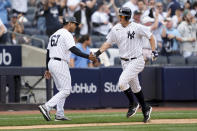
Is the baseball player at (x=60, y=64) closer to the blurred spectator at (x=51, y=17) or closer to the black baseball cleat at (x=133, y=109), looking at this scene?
the black baseball cleat at (x=133, y=109)

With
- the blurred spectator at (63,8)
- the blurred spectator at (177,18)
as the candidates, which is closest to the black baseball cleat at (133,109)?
the blurred spectator at (63,8)

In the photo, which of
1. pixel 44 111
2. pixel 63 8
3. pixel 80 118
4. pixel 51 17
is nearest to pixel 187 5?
pixel 63 8

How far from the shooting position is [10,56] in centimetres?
1647

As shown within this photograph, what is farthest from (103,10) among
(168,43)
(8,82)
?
(8,82)

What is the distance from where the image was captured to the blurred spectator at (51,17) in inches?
692

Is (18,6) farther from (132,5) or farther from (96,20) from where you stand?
(132,5)

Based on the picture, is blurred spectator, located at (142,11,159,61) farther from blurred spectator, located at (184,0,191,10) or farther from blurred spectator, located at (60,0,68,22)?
blurred spectator, located at (60,0,68,22)

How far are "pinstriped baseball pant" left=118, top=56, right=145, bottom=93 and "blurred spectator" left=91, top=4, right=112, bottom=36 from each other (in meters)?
7.30

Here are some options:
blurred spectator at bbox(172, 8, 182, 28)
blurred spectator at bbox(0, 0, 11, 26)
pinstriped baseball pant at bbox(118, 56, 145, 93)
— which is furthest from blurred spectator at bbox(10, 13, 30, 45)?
pinstriped baseball pant at bbox(118, 56, 145, 93)

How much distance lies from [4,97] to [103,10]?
5402 millimetres

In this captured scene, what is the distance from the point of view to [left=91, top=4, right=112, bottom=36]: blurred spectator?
61.4 feet

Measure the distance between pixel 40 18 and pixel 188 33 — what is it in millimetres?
4407

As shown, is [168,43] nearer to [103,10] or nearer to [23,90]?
[103,10]

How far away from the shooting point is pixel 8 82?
48.9ft
